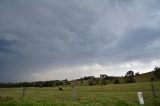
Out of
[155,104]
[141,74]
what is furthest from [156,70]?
[155,104]

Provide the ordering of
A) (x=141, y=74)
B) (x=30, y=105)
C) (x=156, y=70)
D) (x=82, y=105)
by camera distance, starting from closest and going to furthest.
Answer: (x=30, y=105), (x=82, y=105), (x=156, y=70), (x=141, y=74)

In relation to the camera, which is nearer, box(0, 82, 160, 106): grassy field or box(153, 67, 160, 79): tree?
box(0, 82, 160, 106): grassy field

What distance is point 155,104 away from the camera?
21375 millimetres

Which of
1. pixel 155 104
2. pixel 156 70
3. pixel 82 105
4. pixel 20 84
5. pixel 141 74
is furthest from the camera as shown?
pixel 141 74

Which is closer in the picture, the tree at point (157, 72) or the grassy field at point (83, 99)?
the grassy field at point (83, 99)

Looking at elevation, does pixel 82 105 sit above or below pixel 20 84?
below

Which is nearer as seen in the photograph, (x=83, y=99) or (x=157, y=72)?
(x=83, y=99)

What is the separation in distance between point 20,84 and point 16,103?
6583 inches

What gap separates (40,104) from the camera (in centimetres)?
1867

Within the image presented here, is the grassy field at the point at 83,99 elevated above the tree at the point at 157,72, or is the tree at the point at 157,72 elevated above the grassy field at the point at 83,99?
the tree at the point at 157,72

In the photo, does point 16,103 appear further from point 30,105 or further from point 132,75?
point 132,75

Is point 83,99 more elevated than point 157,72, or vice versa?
point 157,72

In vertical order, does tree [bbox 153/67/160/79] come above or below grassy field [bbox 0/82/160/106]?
above

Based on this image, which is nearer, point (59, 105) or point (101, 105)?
point (59, 105)
